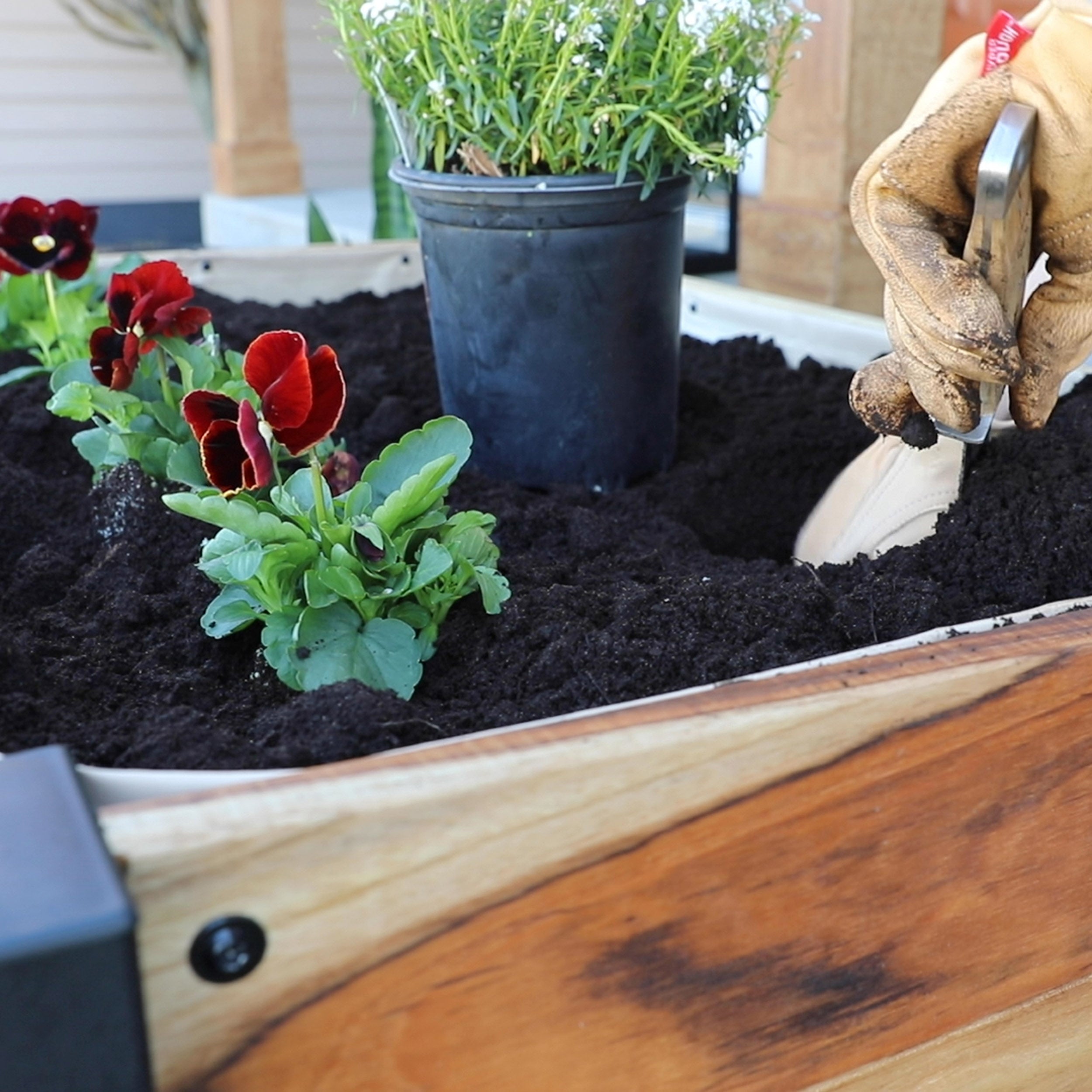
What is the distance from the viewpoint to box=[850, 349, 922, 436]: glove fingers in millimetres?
1021

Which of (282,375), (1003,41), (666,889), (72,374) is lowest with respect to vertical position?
(666,889)

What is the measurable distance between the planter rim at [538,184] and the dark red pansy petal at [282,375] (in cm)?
53

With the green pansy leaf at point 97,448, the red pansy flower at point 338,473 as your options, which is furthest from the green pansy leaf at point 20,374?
the red pansy flower at point 338,473

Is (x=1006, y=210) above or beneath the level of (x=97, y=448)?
above

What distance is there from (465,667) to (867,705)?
1.16 feet

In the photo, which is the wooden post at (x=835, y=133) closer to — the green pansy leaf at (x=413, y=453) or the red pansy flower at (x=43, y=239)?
the red pansy flower at (x=43, y=239)

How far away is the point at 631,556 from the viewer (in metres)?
1.12

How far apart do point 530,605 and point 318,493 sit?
21cm

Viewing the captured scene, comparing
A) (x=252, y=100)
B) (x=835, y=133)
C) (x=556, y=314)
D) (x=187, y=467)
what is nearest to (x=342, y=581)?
(x=187, y=467)

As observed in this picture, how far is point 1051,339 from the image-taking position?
0.97 meters

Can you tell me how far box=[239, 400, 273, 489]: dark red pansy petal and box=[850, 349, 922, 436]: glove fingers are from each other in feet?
1.66

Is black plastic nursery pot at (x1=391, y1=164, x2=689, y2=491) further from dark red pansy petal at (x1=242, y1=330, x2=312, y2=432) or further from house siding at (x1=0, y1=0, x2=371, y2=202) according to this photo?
house siding at (x1=0, y1=0, x2=371, y2=202)

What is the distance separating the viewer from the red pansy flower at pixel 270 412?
2.62ft

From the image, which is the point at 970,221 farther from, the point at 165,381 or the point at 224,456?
the point at 165,381
